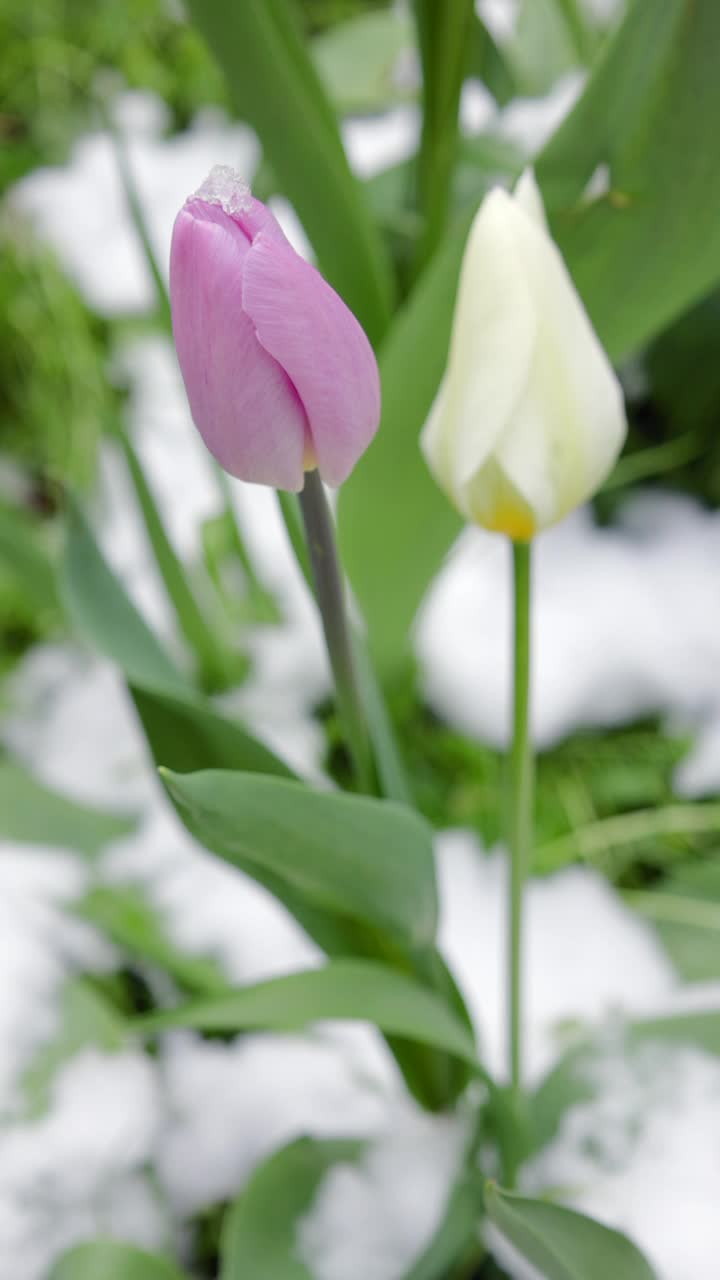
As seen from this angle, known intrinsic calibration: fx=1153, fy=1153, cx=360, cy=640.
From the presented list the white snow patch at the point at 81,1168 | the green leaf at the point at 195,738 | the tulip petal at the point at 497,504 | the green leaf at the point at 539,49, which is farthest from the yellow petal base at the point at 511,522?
the green leaf at the point at 539,49

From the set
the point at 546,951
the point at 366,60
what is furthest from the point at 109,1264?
the point at 366,60

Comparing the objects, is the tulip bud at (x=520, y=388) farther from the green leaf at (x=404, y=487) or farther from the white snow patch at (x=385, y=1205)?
the white snow patch at (x=385, y=1205)

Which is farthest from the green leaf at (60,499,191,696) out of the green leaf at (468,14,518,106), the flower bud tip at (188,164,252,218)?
the green leaf at (468,14,518,106)

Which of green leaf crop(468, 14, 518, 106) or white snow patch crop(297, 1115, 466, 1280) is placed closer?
white snow patch crop(297, 1115, 466, 1280)

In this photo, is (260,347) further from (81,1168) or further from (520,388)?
(81,1168)

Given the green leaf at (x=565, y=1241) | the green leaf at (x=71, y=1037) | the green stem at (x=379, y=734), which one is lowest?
the green leaf at (x=71, y=1037)

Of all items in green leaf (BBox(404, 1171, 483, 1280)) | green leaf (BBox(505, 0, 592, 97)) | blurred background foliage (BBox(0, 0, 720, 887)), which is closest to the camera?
green leaf (BBox(404, 1171, 483, 1280))

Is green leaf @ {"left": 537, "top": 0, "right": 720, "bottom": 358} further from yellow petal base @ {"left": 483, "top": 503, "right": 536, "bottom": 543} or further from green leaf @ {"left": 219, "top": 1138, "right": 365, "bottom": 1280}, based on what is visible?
green leaf @ {"left": 219, "top": 1138, "right": 365, "bottom": 1280}

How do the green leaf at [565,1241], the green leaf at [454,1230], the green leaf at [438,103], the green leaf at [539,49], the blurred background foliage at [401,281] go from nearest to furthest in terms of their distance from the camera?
the green leaf at [565,1241]
the green leaf at [454,1230]
the green leaf at [438,103]
the blurred background foliage at [401,281]
the green leaf at [539,49]

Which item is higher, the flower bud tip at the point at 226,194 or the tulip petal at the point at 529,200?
the flower bud tip at the point at 226,194
